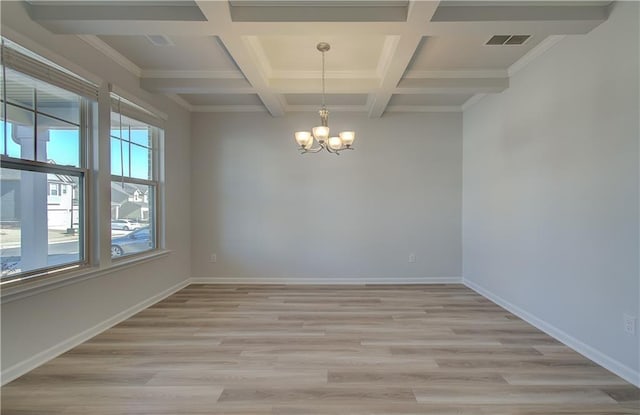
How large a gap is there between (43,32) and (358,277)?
173 inches

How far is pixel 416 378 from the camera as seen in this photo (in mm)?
2195

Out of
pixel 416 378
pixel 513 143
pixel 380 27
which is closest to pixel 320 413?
pixel 416 378

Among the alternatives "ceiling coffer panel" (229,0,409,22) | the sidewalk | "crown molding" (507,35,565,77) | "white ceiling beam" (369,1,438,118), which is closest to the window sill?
the sidewalk

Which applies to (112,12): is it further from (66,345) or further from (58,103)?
(66,345)

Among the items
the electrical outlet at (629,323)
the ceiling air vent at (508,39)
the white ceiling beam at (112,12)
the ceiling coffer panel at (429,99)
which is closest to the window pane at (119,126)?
the white ceiling beam at (112,12)

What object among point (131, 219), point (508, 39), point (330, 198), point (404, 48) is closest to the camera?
point (404, 48)

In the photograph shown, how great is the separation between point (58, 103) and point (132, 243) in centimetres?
162

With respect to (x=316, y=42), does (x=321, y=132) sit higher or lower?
lower

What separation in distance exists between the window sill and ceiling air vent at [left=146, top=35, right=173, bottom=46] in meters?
2.17

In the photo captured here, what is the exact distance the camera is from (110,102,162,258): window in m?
3.26

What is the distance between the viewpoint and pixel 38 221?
246 cm

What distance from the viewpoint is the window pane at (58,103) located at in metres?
2.46

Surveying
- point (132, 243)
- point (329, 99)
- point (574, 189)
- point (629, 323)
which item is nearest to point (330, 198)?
point (329, 99)

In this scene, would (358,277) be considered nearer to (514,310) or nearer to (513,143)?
(514,310)
